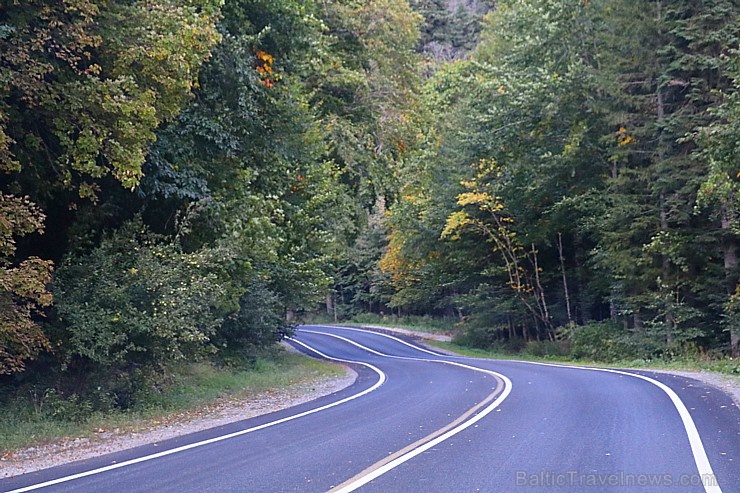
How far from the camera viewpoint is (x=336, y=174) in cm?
2556

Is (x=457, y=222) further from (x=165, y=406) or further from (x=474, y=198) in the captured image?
(x=165, y=406)

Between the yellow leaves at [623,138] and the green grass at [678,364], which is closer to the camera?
the green grass at [678,364]


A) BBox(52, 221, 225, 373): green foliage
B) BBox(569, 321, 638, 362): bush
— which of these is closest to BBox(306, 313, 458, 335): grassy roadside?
BBox(569, 321, 638, 362): bush

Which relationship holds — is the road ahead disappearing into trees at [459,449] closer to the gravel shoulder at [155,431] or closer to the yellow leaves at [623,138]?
the gravel shoulder at [155,431]

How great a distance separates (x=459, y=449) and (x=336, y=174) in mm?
16094

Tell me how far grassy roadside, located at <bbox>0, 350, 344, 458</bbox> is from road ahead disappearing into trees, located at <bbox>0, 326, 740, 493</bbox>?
6.83 feet

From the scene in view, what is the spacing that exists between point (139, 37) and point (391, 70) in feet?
51.7

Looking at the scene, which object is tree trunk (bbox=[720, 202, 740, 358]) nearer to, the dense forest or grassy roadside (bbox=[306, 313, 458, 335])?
the dense forest

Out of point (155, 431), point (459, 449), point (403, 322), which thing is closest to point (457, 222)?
point (155, 431)

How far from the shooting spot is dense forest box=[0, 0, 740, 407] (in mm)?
12914

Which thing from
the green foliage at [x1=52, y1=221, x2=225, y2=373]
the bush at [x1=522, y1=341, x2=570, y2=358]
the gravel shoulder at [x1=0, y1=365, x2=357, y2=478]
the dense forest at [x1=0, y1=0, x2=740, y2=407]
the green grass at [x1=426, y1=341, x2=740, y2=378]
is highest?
the dense forest at [x1=0, y1=0, x2=740, y2=407]

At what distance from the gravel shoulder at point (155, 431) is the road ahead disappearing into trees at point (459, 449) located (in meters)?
0.50

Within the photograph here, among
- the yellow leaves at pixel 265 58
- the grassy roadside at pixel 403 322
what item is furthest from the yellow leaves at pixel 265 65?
the grassy roadside at pixel 403 322

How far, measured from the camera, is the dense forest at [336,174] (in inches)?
508
